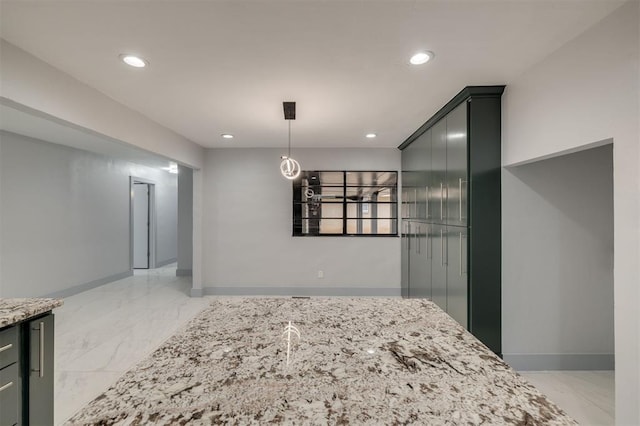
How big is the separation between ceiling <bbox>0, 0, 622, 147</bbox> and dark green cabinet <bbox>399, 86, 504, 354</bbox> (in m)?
0.26

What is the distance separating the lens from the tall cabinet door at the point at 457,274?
2.61 m

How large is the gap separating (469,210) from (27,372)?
320 cm

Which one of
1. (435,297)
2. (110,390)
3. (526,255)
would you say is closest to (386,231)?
(435,297)

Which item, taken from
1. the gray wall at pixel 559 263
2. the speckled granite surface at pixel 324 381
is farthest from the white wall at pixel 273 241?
the speckled granite surface at pixel 324 381

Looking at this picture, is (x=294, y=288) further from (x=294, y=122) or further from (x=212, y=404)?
(x=212, y=404)

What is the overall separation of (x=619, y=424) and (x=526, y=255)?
1.25 meters

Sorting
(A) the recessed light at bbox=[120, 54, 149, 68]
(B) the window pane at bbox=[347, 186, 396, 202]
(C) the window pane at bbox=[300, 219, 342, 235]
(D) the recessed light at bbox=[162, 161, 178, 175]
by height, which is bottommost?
(C) the window pane at bbox=[300, 219, 342, 235]

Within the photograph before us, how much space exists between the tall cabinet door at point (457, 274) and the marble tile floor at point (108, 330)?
317 cm

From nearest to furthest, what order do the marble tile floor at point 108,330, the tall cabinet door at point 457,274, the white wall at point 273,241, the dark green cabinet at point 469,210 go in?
the marble tile floor at point 108,330 → the dark green cabinet at point 469,210 → the tall cabinet door at point 457,274 → the white wall at point 273,241

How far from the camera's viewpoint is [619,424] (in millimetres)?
1548

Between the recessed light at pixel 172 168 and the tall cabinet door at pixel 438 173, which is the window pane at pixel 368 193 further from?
the recessed light at pixel 172 168

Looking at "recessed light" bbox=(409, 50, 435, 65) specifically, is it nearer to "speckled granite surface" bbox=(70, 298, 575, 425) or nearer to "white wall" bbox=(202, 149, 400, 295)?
"speckled granite surface" bbox=(70, 298, 575, 425)

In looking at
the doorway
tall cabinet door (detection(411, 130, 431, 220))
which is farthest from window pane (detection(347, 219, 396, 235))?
the doorway

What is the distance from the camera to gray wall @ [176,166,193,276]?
250 inches
